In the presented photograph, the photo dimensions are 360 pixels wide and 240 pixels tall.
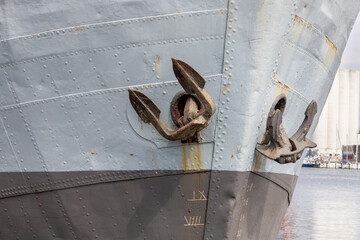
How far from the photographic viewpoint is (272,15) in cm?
660

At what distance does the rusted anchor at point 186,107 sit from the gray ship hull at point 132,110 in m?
0.17

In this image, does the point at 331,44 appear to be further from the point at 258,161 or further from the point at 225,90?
the point at 225,90

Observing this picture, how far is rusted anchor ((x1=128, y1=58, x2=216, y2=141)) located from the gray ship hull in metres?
0.17

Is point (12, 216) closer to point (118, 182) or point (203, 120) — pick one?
point (118, 182)

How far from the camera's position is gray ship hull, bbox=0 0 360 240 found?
21.5ft

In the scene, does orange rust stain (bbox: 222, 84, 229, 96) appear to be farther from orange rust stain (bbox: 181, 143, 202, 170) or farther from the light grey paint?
orange rust stain (bbox: 181, 143, 202, 170)

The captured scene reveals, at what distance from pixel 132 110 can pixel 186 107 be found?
2.10 ft

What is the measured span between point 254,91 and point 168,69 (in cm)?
102

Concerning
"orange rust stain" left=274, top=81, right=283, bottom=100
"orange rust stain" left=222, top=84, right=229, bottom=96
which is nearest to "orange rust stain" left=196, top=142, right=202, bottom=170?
"orange rust stain" left=222, top=84, right=229, bottom=96

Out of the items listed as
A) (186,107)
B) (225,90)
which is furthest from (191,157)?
(225,90)

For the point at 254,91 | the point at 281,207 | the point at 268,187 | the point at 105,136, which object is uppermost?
the point at 254,91

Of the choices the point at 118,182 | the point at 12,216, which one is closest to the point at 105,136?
the point at 118,182

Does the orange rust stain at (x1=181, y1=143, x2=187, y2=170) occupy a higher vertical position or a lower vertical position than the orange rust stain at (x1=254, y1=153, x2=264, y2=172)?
higher

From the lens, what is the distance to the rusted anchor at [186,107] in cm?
627
